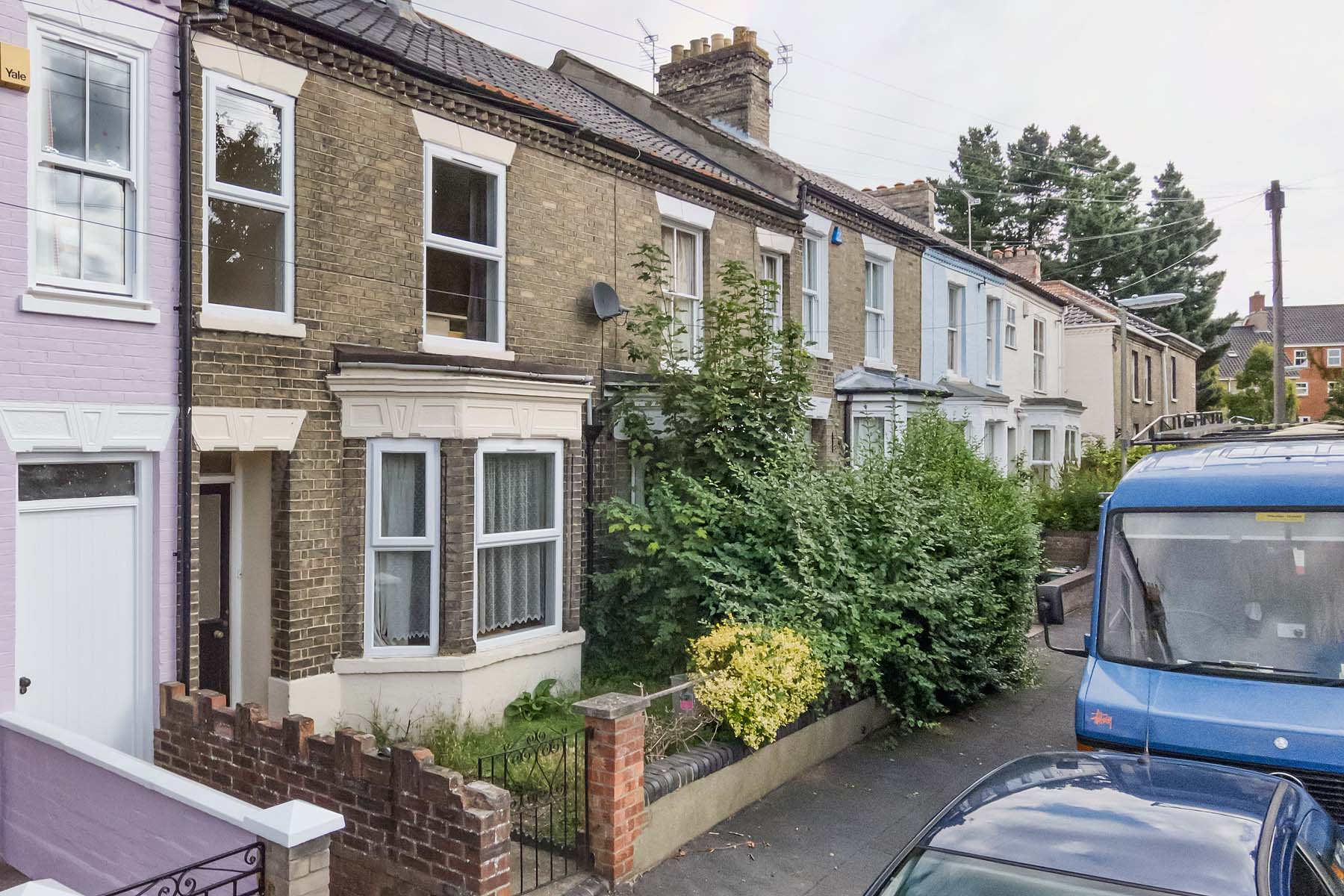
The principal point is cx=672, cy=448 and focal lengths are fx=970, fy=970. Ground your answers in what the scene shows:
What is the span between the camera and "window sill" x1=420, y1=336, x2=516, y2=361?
935 centimetres

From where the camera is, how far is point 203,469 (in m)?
8.28

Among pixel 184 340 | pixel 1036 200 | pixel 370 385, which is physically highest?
pixel 1036 200

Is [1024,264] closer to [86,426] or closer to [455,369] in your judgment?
[455,369]

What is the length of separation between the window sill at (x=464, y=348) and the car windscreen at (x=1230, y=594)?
19.4 ft

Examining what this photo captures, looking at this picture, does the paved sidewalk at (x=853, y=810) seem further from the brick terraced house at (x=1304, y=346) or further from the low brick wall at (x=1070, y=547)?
the brick terraced house at (x=1304, y=346)

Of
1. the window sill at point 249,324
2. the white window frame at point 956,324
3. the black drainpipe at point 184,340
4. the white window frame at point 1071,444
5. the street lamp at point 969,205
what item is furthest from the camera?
the street lamp at point 969,205

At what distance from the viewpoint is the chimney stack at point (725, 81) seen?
17.7 meters

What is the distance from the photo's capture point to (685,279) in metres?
13.0

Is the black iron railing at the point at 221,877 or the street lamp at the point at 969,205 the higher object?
the street lamp at the point at 969,205

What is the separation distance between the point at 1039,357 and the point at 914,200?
607 centimetres

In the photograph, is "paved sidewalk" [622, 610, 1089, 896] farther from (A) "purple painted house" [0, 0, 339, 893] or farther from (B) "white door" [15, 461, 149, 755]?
(B) "white door" [15, 461, 149, 755]

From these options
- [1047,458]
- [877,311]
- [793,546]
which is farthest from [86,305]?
[1047,458]

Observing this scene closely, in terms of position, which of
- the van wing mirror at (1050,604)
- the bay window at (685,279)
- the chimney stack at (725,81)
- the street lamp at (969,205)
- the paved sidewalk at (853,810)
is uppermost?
the street lamp at (969,205)

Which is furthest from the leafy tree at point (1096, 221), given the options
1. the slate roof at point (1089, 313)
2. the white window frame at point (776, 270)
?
the white window frame at point (776, 270)
